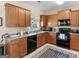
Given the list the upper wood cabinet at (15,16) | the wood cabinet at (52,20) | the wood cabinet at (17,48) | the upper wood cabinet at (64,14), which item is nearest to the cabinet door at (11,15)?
→ the upper wood cabinet at (15,16)

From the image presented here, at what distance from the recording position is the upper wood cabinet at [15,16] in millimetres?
3102

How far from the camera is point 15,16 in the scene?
3383mm

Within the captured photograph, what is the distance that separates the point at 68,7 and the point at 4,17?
3.88 metres

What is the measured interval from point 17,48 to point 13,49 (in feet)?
0.72

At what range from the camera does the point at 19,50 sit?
3.20 metres

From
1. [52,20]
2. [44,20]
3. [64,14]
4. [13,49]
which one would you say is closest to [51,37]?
[52,20]

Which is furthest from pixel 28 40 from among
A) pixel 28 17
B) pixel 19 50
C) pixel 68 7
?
pixel 68 7

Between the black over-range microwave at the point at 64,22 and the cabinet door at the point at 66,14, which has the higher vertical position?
the cabinet door at the point at 66,14

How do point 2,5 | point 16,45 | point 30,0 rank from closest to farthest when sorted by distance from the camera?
point 16,45 → point 2,5 → point 30,0

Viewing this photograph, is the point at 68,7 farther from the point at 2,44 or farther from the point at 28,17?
the point at 2,44

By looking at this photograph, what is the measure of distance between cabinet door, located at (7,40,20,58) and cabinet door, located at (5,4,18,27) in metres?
0.73

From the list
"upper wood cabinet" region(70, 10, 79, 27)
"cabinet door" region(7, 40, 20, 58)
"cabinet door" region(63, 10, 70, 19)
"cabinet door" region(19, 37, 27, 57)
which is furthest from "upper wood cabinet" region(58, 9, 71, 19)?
"cabinet door" region(7, 40, 20, 58)

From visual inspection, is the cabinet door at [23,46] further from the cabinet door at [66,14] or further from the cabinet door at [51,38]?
the cabinet door at [66,14]

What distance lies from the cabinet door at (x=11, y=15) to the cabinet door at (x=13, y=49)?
28.7 inches
